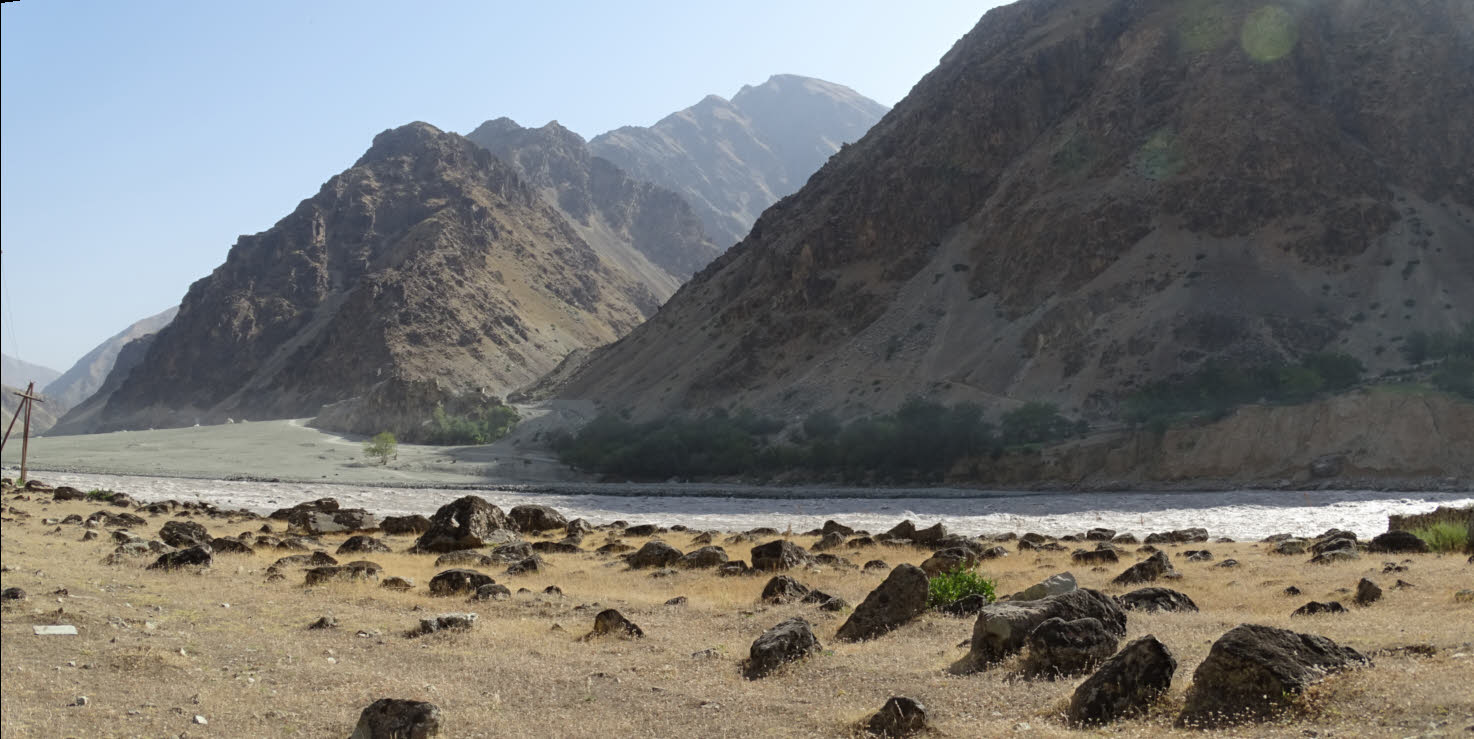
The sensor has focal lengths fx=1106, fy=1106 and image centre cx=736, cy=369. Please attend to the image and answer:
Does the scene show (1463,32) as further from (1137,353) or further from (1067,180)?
(1137,353)

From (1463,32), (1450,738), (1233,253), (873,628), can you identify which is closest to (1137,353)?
(1233,253)

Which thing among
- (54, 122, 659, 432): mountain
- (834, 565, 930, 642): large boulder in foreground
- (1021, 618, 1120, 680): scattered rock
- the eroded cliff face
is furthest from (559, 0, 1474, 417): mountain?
(1021, 618, 1120, 680): scattered rock

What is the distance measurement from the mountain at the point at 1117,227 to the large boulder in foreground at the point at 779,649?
61.9 metres

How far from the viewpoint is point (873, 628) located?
14.7 meters

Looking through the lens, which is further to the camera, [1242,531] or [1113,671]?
[1242,531]

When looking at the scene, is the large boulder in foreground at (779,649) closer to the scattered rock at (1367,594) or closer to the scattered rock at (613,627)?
the scattered rock at (613,627)

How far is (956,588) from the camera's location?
1638 cm

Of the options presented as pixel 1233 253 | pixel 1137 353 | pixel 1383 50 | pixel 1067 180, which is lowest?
pixel 1137 353

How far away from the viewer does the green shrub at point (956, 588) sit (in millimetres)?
16131

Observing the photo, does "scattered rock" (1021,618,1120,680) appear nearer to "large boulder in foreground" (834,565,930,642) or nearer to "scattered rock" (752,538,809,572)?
"large boulder in foreground" (834,565,930,642)

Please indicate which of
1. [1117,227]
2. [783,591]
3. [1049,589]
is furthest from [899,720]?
[1117,227]

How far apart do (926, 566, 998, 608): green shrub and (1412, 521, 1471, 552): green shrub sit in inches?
428

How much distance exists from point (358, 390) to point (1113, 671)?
14153cm

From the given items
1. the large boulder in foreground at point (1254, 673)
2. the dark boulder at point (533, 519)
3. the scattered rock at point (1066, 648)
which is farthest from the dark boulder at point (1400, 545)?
the dark boulder at point (533, 519)
